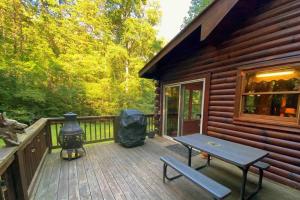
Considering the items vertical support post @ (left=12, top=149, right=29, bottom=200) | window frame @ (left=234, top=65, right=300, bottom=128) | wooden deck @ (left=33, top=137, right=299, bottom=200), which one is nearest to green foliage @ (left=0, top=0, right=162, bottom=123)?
wooden deck @ (left=33, top=137, right=299, bottom=200)

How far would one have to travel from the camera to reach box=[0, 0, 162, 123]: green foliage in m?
6.32

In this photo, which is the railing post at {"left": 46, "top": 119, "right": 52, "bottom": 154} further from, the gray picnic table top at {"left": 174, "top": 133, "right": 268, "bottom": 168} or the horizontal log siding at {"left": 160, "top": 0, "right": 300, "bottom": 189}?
the horizontal log siding at {"left": 160, "top": 0, "right": 300, "bottom": 189}

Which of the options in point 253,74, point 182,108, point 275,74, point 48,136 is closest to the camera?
point 275,74

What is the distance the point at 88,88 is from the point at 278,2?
25.8 feet

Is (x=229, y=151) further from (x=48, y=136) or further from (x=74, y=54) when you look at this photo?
(x=74, y=54)

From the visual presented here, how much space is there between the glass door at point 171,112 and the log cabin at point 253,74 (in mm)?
1173

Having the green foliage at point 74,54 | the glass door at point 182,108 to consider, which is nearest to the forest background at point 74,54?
the green foliage at point 74,54

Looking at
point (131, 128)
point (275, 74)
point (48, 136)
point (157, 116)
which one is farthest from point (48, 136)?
point (275, 74)

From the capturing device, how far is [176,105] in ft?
15.4

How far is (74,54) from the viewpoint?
7562 mm

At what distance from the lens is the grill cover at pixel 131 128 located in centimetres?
398

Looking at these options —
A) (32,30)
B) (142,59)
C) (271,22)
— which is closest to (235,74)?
(271,22)

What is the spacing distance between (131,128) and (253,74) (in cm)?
309

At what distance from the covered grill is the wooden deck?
0.83ft
